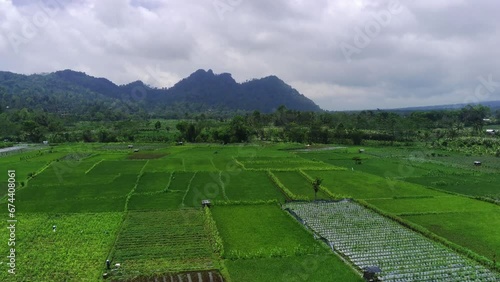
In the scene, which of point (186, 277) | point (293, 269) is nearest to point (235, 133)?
point (293, 269)

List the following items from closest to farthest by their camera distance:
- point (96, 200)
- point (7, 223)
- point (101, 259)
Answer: point (101, 259)
point (7, 223)
point (96, 200)

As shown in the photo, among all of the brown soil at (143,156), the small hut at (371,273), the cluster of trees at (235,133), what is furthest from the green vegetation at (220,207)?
the cluster of trees at (235,133)

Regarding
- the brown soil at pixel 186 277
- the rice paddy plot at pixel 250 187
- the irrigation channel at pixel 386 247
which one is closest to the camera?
the brown soil at pixel 186 277

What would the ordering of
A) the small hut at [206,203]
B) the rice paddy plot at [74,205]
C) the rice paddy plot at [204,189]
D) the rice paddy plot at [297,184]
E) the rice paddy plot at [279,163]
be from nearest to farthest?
the rice paddy plot at [74,205] → the small hut at [206,203] → the rice paddy plot at [204,189] → the rice paddy plot at [297,184] → the rice paddy plot at [279,163]

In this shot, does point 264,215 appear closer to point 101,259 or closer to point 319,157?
point 101,259

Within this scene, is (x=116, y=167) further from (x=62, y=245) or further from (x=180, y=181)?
(x=62, y=245)

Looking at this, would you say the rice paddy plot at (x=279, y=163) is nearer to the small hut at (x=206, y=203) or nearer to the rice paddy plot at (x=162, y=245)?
the small hut at (x=206, y=203)

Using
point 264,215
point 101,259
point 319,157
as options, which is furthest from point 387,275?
point 319,157
